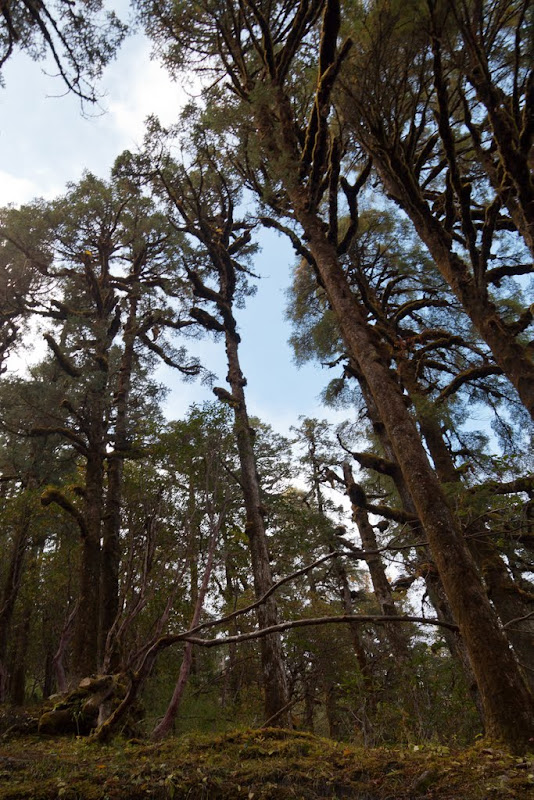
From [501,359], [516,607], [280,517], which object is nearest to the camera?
[501,359]

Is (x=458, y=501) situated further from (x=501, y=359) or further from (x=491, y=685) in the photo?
(x=491, y=685)

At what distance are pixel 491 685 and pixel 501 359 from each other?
431 centimetres

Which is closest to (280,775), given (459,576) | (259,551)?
(459,576)

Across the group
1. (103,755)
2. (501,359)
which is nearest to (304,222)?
(501,359)

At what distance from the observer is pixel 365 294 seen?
10.4m

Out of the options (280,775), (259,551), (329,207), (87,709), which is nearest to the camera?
(280,775)

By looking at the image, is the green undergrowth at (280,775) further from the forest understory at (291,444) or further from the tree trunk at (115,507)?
the tree trunk at (115,507)

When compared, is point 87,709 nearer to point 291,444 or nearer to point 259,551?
point 259,551

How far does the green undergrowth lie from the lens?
1.94 metres

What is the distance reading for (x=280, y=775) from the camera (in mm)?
2238

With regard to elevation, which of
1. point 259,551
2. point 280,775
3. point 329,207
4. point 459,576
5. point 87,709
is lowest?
point 280,775

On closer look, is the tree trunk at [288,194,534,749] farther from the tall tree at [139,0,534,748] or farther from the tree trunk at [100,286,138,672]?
the tree trunk at [100,286,138,672]

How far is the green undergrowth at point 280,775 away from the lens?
1944mm

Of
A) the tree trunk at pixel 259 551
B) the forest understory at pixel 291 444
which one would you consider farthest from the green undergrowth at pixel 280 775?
the tree trunk at pixel 259 551
